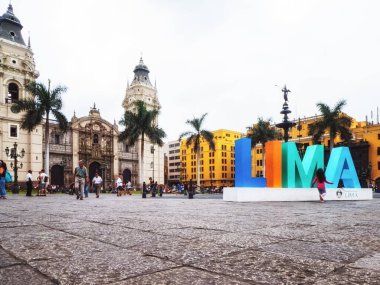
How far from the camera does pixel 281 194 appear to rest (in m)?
13.2

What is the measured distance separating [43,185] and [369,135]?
47535 millimetres

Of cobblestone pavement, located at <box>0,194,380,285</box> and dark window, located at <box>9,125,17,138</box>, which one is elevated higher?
dark window, located at <box>9,125,17,138</box>

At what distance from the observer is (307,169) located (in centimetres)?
1418

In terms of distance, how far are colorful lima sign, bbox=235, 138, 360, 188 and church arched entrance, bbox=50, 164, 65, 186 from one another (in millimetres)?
→ 40918

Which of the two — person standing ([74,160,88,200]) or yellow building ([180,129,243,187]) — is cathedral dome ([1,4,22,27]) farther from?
yellow building ([180,129,243,187])

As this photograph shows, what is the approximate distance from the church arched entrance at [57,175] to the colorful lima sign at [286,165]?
40918 millimetres

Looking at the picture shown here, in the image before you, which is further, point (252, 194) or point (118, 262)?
point (252, 194)

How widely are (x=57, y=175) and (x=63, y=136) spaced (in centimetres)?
639

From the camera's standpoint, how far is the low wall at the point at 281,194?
12453 mm

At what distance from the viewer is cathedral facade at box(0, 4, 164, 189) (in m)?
41.2

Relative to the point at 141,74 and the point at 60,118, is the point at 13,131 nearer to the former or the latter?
the point at 60,118

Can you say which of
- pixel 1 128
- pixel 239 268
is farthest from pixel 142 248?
pixel 1 128

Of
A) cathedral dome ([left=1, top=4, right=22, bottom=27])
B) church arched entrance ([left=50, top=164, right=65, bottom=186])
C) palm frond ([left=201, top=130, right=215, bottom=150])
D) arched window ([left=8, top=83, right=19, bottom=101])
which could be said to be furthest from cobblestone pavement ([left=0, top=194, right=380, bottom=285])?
cathedral dome ([left=1, top=4, right=22, bottom=27])

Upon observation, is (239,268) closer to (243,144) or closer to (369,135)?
(243,144)
